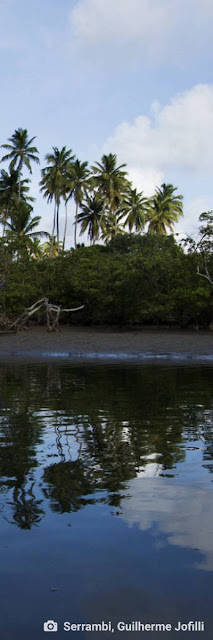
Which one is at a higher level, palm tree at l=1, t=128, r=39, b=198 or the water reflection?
palm tree at l=1, t=128, r=39, b=198

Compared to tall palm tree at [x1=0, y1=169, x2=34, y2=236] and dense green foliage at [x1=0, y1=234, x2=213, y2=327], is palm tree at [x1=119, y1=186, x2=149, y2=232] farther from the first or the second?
dense green foliage at [x1=0, y1=234, x2=213, y2=327]

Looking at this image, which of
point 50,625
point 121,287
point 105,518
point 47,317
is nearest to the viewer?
point 50,625

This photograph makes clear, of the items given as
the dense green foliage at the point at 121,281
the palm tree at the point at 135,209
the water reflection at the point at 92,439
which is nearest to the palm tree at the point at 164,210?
the palm tree at the point at 135,209

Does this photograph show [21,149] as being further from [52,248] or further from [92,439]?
[92,439]

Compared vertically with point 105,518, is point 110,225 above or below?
above

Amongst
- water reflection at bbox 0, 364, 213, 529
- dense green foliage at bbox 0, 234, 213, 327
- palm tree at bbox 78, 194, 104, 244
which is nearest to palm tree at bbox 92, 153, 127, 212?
palm tree at bbox 78, 194, 104, 244

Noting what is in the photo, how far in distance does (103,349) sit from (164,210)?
179 ft

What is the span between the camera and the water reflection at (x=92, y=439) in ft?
16.8

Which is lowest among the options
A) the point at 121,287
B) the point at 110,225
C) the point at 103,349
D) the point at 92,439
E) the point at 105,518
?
the point at 105,518

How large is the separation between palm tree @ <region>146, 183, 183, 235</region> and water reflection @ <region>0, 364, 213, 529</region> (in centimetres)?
6570

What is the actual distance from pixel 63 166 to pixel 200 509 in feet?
220

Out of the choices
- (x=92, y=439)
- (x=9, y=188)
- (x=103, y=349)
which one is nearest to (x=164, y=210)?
(x=9, y=188)

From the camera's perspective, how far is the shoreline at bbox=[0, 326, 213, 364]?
24344 millimetres

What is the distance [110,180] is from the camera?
72.9 metres
